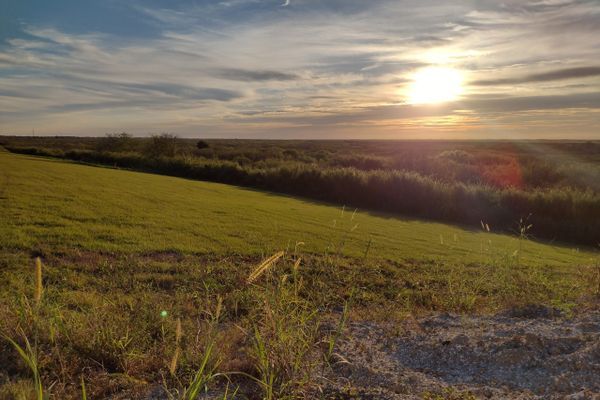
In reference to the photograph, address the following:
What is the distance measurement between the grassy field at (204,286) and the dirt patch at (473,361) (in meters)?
0.41

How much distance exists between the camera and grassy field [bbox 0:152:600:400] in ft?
13.4

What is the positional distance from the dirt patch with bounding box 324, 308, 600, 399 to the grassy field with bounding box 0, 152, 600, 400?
0.41 metres

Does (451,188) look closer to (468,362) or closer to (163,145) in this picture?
(468,362)

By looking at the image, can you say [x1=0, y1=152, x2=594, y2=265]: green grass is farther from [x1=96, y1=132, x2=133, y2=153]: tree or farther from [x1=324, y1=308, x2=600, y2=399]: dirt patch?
[x1=96, y1=132, x2=133, y2=153]: tree

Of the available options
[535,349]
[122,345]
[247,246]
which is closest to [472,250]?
[247,246]

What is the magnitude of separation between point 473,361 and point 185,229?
9569mm

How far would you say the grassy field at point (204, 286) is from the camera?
4074mm

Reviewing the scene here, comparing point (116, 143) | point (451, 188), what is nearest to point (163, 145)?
point (116, 143)

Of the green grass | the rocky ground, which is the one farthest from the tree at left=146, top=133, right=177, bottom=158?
the rocky ground

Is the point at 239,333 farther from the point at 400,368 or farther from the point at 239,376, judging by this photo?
the point at 400,368

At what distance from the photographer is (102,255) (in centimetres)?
961

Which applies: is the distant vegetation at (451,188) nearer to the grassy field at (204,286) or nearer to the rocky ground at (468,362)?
the grassy field at (204,286)

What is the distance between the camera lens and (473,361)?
181 inches

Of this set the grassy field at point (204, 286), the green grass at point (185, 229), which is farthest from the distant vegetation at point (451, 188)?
the grassy field at point (204, 286)
